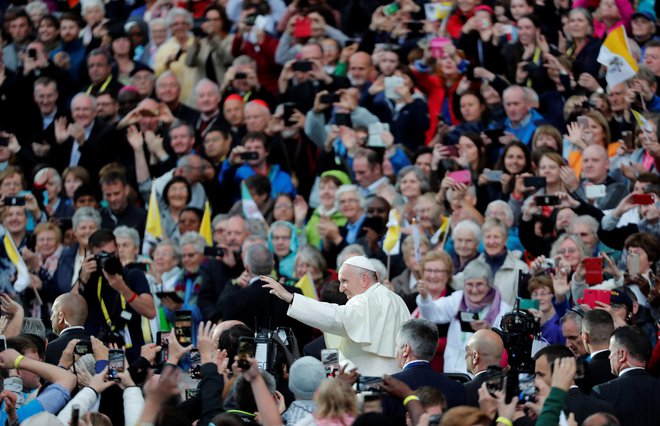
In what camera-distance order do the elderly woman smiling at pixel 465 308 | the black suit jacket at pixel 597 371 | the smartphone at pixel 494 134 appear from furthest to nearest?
the smartphone at pixel 494 134 < the elderly woman smiling at pixel 465 308 < the black suit jacket at pixel 597 371

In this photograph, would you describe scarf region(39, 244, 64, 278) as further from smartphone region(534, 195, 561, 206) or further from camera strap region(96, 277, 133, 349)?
smartphone region(534, 195, 561, 206)

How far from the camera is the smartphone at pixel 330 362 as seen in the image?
9.12 meters

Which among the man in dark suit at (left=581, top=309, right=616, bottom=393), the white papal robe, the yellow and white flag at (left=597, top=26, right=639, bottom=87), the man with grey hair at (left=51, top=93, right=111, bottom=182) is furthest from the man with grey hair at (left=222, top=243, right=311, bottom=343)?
the man with grey hair at (left=51, top=93, right=111, bottom=182)

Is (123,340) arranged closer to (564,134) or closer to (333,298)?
(333,298)

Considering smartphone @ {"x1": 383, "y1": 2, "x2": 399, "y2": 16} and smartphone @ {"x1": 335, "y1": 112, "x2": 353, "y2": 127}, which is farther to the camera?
smartphone @ {"x1": 383, "y1": 2, "x2": 399, "y2": 16}

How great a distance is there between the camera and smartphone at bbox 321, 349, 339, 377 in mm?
9125

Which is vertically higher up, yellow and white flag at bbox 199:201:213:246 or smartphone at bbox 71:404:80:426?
smartphone at bbox 71:404:80:426

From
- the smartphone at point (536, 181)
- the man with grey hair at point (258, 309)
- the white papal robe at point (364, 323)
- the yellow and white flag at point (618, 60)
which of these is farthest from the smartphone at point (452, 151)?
the white papal robe at point (364, 323)

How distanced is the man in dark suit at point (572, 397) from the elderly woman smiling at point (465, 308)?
9.15ft

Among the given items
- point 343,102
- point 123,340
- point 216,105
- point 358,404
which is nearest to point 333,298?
point 123,340

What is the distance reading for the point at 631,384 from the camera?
947cm

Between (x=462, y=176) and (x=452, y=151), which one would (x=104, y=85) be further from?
(x=462, y=176)

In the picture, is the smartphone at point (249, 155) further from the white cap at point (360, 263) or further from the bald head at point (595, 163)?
the white cap at point (360, 263)

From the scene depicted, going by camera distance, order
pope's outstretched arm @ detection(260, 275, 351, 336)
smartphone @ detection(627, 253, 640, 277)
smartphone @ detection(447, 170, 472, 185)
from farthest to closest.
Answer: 1. smartphone @ detection(447, 170, 472, 185)
2. smartphone @ detection(627, 253, 640, 277)
3. pope's outstretched arm @ detection(260, 275, 351, 336)
